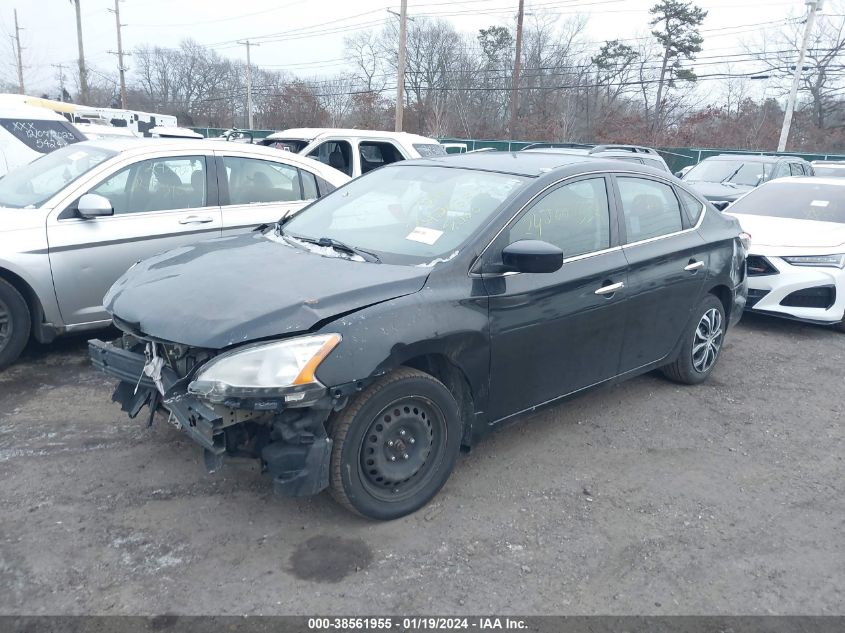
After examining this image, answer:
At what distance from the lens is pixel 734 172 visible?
13.4m

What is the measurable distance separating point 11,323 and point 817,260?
→ 7.18 metres

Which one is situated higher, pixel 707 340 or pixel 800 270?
pixel 800 270

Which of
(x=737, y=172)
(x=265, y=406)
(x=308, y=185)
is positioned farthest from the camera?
(x=737, y=172)

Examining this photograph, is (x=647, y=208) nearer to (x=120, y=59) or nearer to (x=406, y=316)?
(x=406, y=316)

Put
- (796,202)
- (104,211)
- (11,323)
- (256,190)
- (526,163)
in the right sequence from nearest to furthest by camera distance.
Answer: (526,163) → (11,323) → (104,211) → (256,190) → (796,202)

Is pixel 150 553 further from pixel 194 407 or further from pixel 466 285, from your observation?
pixel 466 285

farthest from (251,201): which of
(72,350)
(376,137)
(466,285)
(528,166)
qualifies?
(376,137)

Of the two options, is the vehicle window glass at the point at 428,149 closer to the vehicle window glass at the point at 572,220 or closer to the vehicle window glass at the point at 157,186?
the vehicle window glass at the point at 157,186

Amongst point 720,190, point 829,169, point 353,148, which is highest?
point 353,148

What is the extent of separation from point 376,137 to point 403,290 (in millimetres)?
7903

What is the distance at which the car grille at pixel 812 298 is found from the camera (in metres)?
6.64

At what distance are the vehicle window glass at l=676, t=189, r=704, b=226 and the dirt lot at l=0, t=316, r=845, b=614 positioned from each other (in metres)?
1.45

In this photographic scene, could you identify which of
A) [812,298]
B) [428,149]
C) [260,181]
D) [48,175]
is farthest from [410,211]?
[428,149]

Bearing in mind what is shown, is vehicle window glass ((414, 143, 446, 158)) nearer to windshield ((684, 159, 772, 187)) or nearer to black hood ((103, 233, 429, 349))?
windshield ((684, 159, 772, 187))
